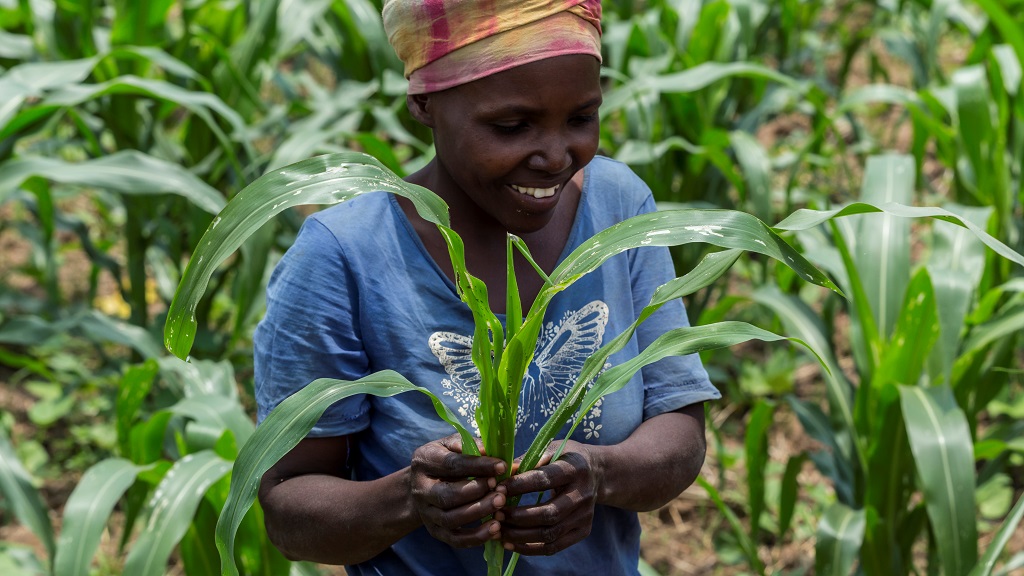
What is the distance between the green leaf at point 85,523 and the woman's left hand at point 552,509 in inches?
34.3

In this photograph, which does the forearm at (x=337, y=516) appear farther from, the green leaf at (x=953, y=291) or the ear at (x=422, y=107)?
the green leaf at (x=953, y=291)

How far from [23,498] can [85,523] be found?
27 centimetres

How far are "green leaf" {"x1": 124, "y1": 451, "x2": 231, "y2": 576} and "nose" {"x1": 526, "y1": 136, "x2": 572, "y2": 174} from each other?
78 centimetres

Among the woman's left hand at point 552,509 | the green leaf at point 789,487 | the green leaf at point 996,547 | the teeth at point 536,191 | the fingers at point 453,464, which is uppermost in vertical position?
the teeth at point 536,191

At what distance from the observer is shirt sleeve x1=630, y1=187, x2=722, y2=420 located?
1.36 metres

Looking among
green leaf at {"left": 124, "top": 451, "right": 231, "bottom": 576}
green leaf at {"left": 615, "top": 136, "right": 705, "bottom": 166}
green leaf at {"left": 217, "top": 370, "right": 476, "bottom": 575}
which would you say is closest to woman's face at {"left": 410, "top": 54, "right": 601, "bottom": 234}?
green leaf at {"left": 217, "top": 370, "right": 476, "bottom": 575}

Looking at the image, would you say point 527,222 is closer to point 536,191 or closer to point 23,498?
point 536,191

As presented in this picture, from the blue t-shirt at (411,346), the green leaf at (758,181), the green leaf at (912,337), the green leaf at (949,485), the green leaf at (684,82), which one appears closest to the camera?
the blue t-shirt at (411,346)

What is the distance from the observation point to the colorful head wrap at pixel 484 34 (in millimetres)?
1170

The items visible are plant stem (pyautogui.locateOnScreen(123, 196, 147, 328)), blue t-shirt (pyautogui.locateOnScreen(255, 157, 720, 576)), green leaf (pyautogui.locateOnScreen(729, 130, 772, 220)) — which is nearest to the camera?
blue t-shirt (pyautogui.locateOnScreen(255, 157, 720, 576))

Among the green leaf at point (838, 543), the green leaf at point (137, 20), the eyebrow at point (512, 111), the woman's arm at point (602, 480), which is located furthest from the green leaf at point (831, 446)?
the green leaf at point (137, 20)

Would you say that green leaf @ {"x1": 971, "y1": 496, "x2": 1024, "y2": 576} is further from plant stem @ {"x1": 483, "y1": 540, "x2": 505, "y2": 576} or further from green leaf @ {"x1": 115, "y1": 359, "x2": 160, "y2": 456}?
green leaf @ {"x1": 115, "y1": 359, "x2": 160, "y2": 456}

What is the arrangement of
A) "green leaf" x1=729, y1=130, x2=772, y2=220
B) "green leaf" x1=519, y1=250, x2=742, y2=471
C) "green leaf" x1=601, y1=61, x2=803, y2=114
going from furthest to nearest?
"green leaf" x1=729, y1=130, x2=772, y2=220
"green leaf" x1=601, y1=61, x2=803, y2=114
"green leaf" x1=519, y1=250, x2=742, y2=471

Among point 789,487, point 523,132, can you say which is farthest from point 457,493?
point 789,487
